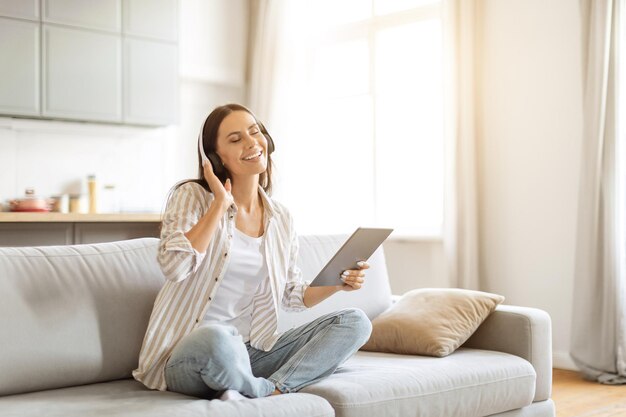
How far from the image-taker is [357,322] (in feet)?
7.88

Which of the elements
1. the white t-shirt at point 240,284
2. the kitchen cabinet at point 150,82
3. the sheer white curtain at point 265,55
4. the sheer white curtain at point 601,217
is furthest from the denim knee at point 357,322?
the sheer white curtain at point 265,55

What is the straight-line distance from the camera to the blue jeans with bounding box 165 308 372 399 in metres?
2.00

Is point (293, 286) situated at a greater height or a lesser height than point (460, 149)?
lesser

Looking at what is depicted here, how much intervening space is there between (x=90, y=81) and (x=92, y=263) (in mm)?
3165

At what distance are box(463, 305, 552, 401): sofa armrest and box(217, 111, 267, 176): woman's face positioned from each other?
1.05m

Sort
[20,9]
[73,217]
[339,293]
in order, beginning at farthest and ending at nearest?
[20,9]
[73,217]
[339,293]

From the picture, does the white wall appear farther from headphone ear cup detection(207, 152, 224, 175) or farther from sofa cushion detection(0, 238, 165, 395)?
sofa cushion detection(0, 238, 165, 395)

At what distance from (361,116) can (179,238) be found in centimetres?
388

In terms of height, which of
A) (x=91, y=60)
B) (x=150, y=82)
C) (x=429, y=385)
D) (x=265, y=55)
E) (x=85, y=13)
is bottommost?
(x=429, y=385)

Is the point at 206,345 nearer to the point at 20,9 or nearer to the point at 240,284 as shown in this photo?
the point at 240,284

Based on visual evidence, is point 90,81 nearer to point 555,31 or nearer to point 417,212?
point 417,212

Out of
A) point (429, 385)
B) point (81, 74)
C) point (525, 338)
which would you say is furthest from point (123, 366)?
point (81, 74)

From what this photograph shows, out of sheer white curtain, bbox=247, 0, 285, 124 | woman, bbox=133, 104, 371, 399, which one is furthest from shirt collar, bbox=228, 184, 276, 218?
sheer white curtain, bbox=247, 0, 285, 124

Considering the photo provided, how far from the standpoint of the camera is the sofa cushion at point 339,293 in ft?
9.64
